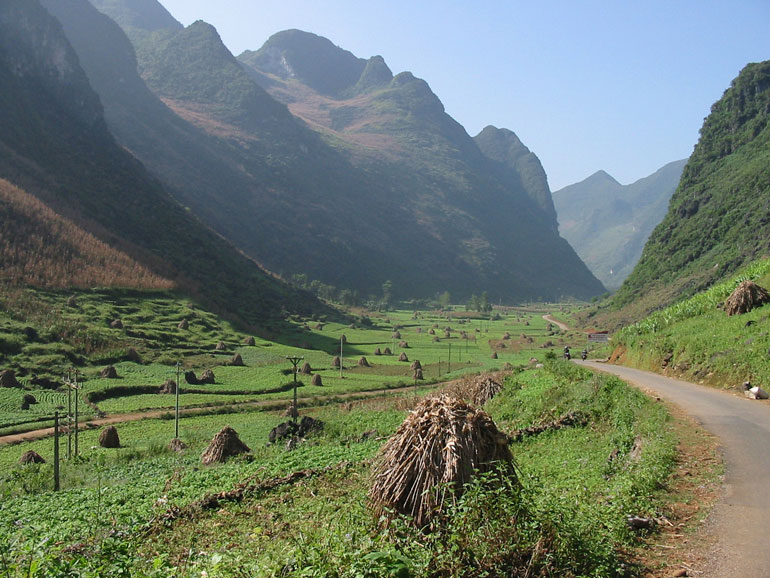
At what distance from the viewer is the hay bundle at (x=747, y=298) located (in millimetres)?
20089

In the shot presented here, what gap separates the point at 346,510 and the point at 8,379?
3639 cm

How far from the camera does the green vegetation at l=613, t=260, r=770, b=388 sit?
1653 centimetres

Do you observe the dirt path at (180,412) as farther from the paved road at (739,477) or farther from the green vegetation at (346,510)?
the paved road at (739,477)

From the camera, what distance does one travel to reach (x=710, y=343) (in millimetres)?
19281

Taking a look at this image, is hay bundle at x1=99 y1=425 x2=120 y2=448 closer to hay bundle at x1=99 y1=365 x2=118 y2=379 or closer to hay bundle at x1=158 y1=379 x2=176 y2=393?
hay bundle at x1=158 y1=379 x2=176 y2=393

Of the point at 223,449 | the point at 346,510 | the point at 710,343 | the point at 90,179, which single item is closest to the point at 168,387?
the point at 223,449

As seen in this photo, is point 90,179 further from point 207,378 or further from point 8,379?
point 8,379

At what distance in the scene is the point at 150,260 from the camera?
2970 inches

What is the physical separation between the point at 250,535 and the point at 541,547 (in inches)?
185

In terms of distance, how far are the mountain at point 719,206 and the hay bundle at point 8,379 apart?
52098 mm

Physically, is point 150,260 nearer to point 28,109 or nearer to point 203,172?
point 28,109

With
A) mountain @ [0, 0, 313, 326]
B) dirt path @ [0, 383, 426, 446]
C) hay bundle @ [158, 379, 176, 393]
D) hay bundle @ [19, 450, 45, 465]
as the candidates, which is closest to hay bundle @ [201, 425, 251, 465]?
hay bundle @ [19, 450, 45, 465]

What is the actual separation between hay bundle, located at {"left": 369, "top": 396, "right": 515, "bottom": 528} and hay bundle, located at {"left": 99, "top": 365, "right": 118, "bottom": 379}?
39821 millimetres

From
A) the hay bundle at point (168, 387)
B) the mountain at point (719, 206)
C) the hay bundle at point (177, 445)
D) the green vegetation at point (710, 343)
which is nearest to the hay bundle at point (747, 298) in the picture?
the green vegetation at point (710, 343)
